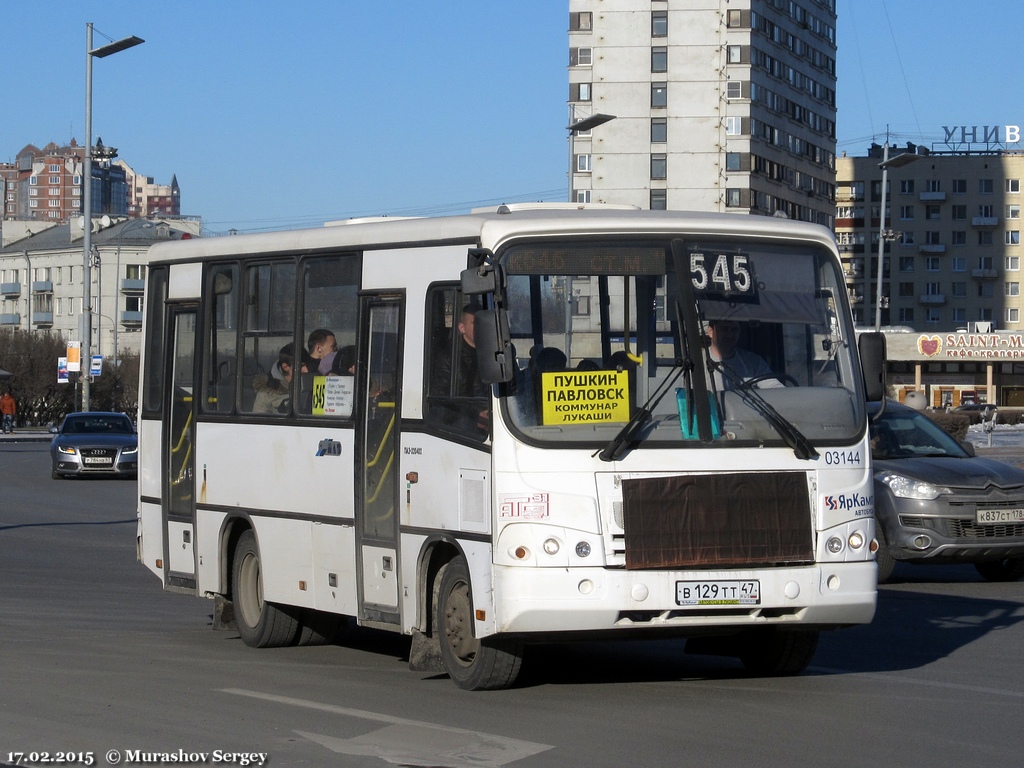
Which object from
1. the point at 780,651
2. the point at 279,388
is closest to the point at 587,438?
the point at 780,651

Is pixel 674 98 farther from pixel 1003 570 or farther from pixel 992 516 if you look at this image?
pixel 992 516

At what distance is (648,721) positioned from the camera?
850 cm

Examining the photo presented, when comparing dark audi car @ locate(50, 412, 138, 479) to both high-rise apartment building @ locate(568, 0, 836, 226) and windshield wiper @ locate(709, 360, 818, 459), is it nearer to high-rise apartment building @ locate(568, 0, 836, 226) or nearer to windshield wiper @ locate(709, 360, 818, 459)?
windshield wiper @ locate(709, 360, 818, 459)

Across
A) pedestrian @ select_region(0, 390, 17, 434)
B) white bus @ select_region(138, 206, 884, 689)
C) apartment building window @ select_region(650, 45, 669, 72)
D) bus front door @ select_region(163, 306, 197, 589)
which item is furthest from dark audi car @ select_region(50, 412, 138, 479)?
apartment building window @ select_region(650, 45, 669, 72)

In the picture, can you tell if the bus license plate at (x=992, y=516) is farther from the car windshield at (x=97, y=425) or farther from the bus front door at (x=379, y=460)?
the car windshield at (x=97, y=425)

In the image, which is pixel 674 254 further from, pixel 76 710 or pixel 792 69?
pixel 792 69

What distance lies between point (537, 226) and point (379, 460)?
1.89m

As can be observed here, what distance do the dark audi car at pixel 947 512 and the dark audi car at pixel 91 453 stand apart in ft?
77.1

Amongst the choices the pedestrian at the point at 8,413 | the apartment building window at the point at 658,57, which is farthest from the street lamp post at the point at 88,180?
the apartment building window at the point at 658,57

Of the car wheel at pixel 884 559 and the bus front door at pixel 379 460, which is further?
the car wheel at pixel 884 559

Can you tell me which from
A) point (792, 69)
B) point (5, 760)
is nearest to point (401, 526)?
point (5, 760)

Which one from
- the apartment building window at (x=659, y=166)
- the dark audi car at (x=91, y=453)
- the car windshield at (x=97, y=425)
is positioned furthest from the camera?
the apartment building window at (x=659, y=166)

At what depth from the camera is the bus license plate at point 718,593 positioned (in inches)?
354

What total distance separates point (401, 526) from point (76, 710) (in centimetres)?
216
